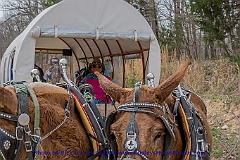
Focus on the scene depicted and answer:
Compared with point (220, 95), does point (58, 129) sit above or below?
above

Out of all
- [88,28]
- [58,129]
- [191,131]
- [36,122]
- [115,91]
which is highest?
[88,28]

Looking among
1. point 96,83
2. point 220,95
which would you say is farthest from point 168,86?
point 220,95

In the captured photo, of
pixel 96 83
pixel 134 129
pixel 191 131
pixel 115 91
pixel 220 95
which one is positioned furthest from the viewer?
pixel 220 95

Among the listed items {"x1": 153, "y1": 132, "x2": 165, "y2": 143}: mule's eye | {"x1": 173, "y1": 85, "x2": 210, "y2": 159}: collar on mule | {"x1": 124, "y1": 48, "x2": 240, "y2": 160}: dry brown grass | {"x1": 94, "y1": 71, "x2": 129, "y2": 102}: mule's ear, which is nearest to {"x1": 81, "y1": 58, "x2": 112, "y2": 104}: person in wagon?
{"x1": 124, "y1": 48, "x2": 240, "y2": 160}: dry brown grass

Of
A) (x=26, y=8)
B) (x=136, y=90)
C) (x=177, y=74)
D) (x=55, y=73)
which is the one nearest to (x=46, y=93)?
(x=136, y=90)

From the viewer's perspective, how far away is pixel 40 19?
527cm

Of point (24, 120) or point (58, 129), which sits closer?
point (24, 120)

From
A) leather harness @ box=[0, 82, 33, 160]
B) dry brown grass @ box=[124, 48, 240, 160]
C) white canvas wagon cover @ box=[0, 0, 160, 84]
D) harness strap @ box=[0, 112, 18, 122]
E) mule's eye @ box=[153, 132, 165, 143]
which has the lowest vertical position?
dry brown grass @ box=[124, 48, 240, 160]

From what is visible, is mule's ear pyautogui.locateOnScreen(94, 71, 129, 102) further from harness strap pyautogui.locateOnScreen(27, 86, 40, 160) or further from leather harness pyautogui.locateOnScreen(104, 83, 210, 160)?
harness strap pyautogui.locateOnScreen(27, 86, 40, 160)

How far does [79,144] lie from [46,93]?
18.4 inches

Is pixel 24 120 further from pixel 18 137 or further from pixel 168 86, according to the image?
pixel 168 86

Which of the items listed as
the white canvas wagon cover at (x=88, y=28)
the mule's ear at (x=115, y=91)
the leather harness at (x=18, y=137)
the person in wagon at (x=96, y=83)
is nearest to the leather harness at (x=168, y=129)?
the mule's ear at (x=115, y=91)

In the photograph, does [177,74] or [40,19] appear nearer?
[177,74]

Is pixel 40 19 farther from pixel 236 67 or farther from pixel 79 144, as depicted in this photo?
pixel 236 67
